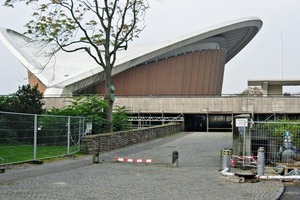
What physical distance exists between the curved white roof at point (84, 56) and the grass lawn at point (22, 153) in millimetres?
31490

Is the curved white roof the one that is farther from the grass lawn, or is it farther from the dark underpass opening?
the grass lawn

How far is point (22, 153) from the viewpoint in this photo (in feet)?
46.6

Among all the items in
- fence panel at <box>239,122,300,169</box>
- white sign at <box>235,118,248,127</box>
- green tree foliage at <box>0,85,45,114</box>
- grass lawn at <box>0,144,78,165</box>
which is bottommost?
grass lawn at <box>0,144,78,165</box>

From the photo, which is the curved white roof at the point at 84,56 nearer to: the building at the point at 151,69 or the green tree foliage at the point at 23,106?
the building at the point at 151,69

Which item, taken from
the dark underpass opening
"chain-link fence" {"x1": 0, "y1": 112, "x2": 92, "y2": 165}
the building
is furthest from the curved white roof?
"chain-link fence" {"x1": 0, "y1": 112, "x2": 92, "y2": 165}

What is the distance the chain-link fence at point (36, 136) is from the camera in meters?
13.4

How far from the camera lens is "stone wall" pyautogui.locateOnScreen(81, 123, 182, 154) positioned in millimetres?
18625

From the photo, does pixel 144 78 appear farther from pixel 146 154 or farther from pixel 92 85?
pixel 146 154

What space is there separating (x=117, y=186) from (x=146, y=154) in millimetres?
9107

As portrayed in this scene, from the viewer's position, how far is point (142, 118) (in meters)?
46.6

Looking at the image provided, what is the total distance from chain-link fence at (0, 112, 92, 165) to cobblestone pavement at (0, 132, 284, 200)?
2.42ft

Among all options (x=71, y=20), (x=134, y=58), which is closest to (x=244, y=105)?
(x=134, y=58)

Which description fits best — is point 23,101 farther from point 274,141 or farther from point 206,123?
point 206,123

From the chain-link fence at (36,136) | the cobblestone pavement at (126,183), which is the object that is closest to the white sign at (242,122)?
the cobblestone pavement at (126,183)
